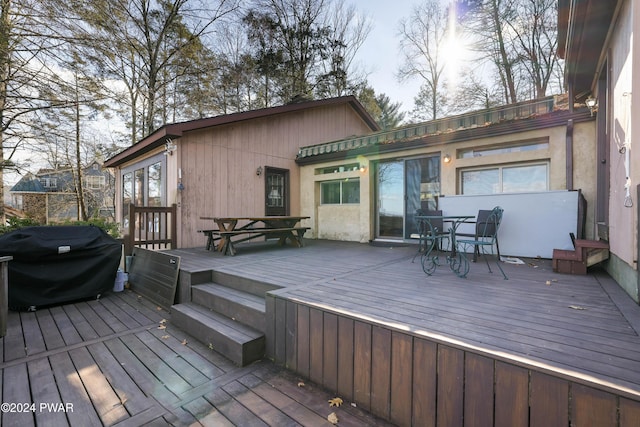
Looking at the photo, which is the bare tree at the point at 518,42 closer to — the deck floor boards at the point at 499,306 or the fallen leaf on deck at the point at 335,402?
the deck floor boards at the point at 499,306

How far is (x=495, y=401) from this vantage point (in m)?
1.42

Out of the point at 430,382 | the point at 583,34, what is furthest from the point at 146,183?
the point at 583,34

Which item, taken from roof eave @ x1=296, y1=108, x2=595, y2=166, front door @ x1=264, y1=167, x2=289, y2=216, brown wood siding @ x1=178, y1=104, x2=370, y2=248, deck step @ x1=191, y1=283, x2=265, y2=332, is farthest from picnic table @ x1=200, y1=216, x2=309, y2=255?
roof eave @ x1=296, y1=108, x2=595, y2=166

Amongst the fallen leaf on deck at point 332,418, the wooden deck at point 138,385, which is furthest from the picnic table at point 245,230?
the fallen leaf on deck at point 332,418

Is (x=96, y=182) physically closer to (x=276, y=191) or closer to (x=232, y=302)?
(x=276, y=191)

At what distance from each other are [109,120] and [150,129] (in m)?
1.41

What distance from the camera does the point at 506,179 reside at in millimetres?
4918

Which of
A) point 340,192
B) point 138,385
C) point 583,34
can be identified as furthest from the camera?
point 340,192

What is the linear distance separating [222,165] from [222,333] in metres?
4.62

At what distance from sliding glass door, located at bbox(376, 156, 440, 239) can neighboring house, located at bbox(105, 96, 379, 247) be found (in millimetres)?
2524

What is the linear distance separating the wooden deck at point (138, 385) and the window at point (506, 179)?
4.54 m

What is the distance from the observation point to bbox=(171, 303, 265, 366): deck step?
2453 millimetres

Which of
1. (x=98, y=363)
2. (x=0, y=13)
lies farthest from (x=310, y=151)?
(x=0, y=13)

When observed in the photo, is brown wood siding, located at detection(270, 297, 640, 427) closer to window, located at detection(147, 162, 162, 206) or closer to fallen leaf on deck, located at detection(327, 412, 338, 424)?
fallen leaf on deck, located at detection(327, 412, 338, 424)
